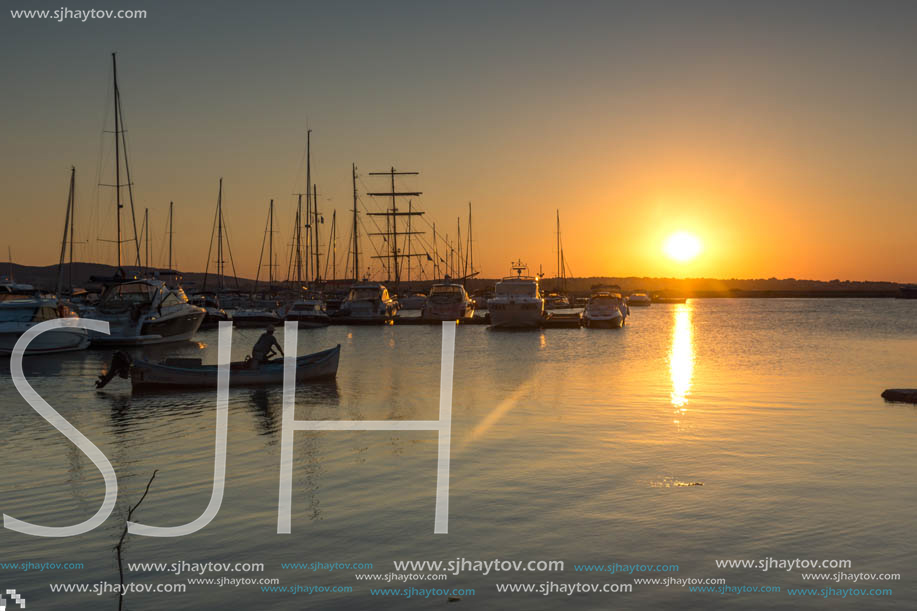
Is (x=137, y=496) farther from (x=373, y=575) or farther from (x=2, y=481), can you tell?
(x=373, y=575)

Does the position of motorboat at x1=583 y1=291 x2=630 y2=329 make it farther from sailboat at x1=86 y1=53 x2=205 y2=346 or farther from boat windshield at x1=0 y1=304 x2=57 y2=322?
boat windshield at x1=0 y1=304 x2=57 y2=322

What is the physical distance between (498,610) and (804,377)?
2490 cm

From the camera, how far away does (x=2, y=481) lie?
496 inches

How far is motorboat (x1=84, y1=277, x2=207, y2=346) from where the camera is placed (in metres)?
41.8

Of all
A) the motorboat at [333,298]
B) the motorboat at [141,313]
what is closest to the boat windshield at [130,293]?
the motorboat at [141,313]

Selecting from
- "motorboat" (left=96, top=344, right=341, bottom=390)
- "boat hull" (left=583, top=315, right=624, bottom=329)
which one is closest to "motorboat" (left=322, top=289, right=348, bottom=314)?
"boat hull" (left=583, top=315, right=624, bottom=329)

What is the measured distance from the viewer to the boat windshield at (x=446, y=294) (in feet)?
229

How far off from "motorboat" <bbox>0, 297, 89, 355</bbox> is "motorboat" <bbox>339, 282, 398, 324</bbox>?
30406 millimetres

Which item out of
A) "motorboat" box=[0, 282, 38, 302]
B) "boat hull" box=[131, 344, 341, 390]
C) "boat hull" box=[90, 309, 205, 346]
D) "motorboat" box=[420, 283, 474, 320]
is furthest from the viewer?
"motorboat" box=[420, 283, 474, 320]

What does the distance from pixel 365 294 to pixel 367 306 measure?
1.93 m

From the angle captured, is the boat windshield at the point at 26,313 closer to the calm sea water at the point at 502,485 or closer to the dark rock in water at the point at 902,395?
the calm sea water at the point at 502,485

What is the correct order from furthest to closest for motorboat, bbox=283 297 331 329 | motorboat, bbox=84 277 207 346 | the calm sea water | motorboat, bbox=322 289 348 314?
motorboat, bbox=322 289 348 314 → motorboat, bbox=283 297 331 329 → motorboat, bbox=84 277 207 346 → the calm sea water

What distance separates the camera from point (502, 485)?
12359 millimetres

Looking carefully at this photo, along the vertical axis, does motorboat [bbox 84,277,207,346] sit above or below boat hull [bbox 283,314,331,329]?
above
